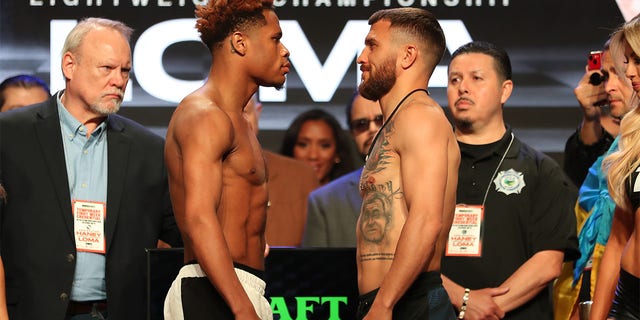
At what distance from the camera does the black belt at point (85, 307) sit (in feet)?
14.5

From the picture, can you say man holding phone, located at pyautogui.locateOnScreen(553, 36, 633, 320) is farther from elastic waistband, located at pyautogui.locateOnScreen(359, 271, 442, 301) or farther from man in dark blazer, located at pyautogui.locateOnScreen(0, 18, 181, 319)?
man in dark blazer, located at pyautogui.locateOnScreen(0, 18, 181, 319)

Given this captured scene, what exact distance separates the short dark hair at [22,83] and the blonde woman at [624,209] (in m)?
3.11

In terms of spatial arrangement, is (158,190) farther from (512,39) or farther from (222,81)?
(512,39)

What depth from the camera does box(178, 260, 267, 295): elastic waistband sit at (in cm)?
374

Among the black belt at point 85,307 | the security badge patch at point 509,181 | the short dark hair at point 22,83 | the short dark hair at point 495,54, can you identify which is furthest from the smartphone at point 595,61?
the short dark hair at point 22,83

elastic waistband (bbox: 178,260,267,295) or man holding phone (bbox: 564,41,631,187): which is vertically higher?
man holding phone (bbox: 564,41,631,187)

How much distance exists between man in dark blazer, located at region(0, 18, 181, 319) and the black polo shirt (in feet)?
4.34

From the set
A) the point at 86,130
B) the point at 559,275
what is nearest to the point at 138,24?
the point at 86,130

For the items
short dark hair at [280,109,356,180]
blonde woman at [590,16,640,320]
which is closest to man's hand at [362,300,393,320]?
blonde woman at [590,16,640,320]

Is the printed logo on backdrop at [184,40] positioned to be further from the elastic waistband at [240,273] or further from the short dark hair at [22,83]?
the elastic waistband at [240,273]

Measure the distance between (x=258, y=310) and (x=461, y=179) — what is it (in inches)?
60.1

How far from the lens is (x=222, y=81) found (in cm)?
389

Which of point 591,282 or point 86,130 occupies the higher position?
point 86,130

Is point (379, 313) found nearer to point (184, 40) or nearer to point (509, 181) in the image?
point (509, 181)
